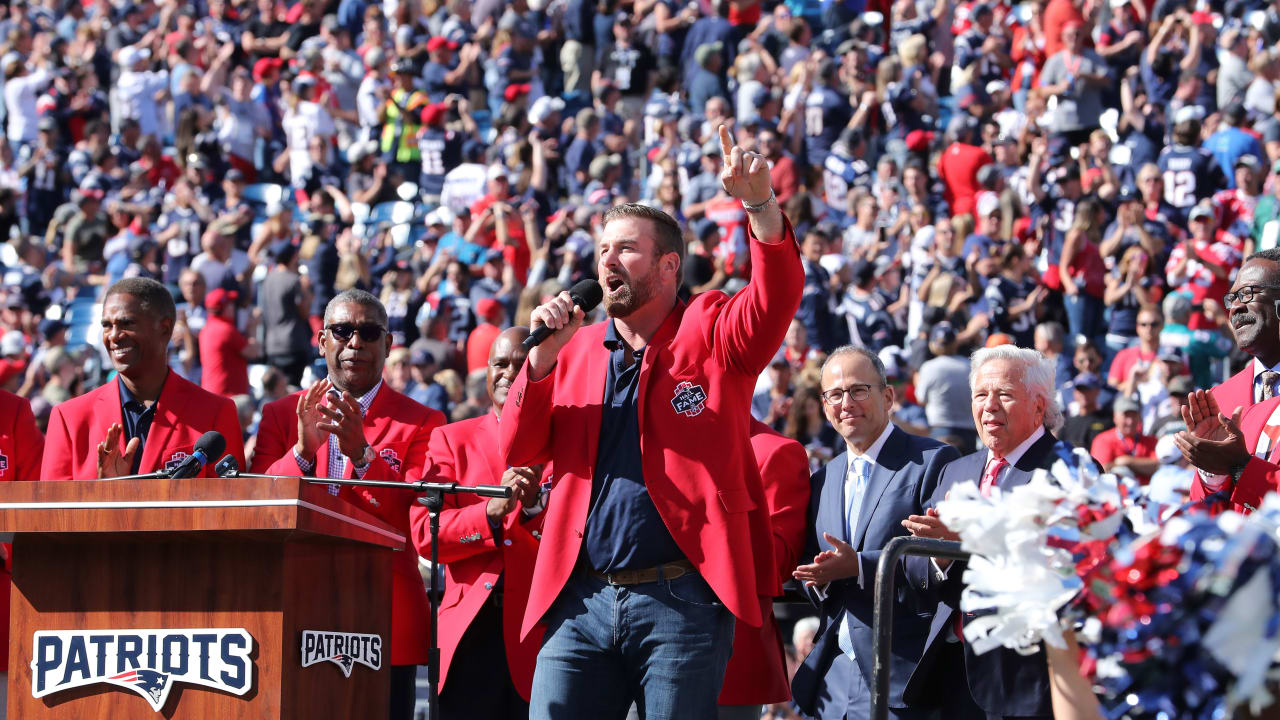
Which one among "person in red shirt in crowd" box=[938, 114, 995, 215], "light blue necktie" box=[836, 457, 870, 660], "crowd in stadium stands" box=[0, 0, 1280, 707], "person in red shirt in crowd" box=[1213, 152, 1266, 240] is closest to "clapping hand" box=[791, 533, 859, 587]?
"light blue necktie" box=[836, 457, 870, 660]

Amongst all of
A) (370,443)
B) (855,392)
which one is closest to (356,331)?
(370,443)

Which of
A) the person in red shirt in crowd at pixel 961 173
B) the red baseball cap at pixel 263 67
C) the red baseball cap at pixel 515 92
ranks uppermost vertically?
the red baseball cap at pixel 263 67

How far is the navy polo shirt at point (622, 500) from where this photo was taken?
4.50 metres

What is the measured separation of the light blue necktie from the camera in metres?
5.44

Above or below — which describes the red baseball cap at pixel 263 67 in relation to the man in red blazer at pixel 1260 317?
above

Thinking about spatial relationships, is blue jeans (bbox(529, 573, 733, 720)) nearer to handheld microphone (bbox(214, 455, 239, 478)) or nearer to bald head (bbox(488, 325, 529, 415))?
handheld microphone (bbox(214, 455, 239, 478))

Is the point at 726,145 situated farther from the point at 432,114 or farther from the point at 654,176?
the point at 432,114

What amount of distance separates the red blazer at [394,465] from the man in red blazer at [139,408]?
16 centimetres

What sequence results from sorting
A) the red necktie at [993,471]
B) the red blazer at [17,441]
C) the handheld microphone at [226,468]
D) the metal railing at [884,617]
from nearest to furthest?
1. the metal railing at [884,617]
2. the handheld microphone at [226,468]
3. the red necktie at [993,471]
4. the red blazer at [17,441]

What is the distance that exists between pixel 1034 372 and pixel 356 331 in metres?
2.40

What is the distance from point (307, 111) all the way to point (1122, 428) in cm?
1134

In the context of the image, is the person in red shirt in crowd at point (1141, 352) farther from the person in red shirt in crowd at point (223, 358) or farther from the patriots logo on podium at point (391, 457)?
the patriots logo on podium at point (391, 457)

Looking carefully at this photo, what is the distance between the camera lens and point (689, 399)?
4609mm

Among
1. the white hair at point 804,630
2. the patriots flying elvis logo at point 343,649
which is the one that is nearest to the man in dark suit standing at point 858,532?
the patriots flying elvis logo at point 343,649
